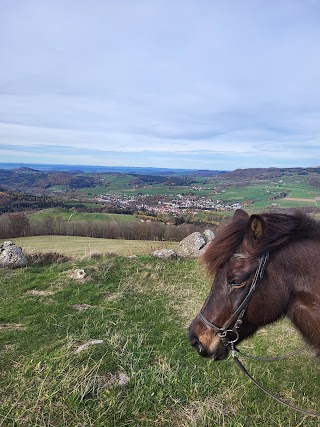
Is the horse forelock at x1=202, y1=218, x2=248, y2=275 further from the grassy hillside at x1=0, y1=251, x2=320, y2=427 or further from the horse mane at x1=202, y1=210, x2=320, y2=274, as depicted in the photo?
the grassy hillside at x1=0, y1=251, x2=320, y2=427

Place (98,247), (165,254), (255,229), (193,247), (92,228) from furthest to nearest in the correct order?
(92,228), (98,247), (193,247), (165,254), (255,229)

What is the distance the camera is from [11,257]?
9.53 metres

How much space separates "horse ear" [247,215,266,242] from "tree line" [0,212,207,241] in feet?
79.6

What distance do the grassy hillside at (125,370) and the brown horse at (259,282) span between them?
138 centimetres

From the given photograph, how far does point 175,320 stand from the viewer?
630 cm

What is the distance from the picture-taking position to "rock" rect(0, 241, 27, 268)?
9367mm

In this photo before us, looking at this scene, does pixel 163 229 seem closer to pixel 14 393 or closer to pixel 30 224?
pixel 30 224

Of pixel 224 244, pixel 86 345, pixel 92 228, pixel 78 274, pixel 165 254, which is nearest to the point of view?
pixel 224 244

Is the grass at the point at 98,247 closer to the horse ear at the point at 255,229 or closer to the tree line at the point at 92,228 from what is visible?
the tree line at the point at 92,228

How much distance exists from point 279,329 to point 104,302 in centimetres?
381

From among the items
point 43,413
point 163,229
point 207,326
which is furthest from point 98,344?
point 163,229

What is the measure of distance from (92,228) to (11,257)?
24.1m

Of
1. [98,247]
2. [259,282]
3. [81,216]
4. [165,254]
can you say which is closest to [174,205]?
[81,216]

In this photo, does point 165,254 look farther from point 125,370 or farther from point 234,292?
point 234,292
